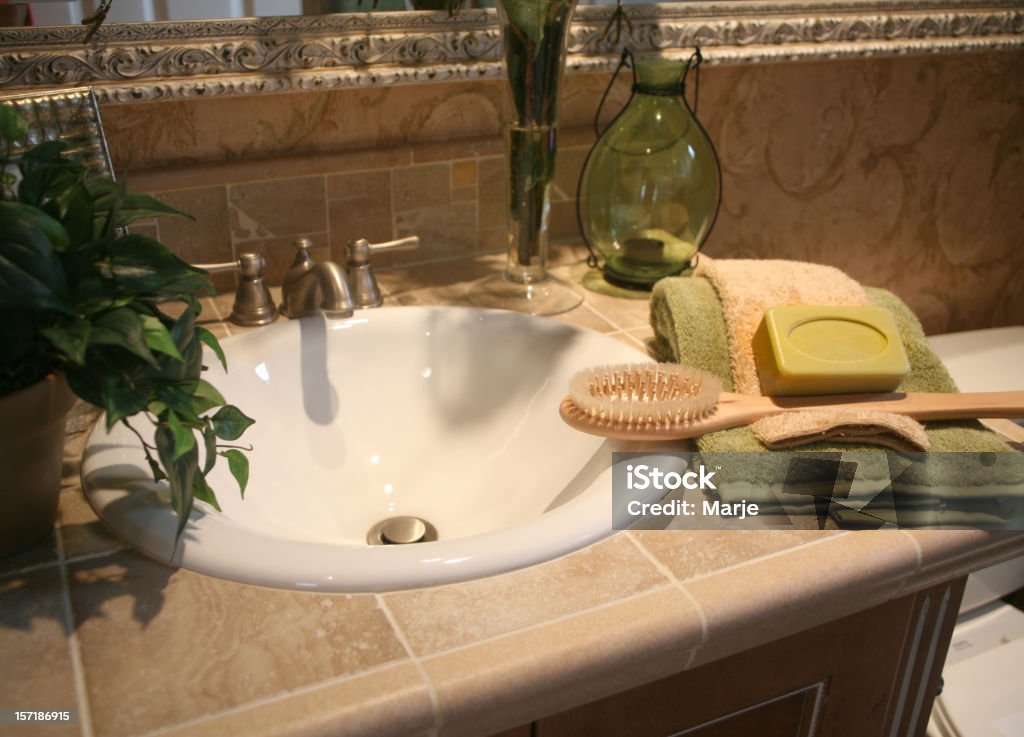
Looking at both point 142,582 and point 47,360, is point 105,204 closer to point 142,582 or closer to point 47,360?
point 47,360

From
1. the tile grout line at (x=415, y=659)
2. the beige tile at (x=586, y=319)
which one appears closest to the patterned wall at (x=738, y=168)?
the beige tile at (x=586, y=319)

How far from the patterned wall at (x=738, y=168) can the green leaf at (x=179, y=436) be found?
48cm

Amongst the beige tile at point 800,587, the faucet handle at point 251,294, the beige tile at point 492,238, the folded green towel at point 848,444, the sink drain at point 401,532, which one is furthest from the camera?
the beige tile at point 492,238

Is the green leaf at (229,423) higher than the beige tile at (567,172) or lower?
lower

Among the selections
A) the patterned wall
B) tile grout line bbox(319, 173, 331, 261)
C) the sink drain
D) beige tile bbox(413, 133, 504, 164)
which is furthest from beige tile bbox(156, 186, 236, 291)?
the sink drain

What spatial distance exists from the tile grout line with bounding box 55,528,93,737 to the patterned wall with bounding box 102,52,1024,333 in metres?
0.45

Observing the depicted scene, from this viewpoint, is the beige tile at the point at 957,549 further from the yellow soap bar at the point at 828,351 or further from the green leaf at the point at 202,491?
the green leaf at the point at 202,491

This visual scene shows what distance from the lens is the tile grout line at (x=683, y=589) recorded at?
567 millimetres

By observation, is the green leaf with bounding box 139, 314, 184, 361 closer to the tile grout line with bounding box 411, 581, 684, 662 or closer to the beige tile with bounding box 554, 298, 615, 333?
the tile grout line with bounding box 411, 581, 684, 662

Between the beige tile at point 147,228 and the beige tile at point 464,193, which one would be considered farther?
the beige tile at point 464,193

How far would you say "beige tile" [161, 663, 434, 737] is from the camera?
478 mm

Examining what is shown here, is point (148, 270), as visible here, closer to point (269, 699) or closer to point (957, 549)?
point (269, 699)

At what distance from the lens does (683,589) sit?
59 centimetres

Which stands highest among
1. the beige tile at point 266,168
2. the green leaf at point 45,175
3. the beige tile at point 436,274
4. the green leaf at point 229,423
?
the green leaf at point 45,175
